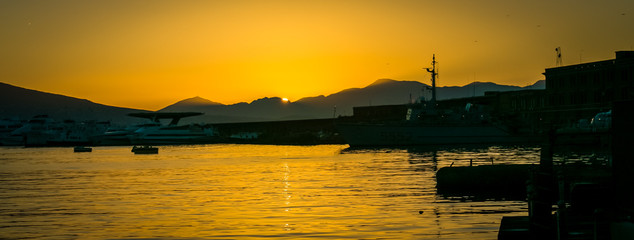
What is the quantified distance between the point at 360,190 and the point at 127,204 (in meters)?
11.3

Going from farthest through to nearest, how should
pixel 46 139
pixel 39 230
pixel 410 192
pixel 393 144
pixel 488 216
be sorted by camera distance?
pixel 46 139
pixel 393 144
pixel 410 192
pixel 488 216
pixel 39 230

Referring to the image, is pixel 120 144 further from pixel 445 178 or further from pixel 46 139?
pixel 445 178

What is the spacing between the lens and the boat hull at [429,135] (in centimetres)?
11062

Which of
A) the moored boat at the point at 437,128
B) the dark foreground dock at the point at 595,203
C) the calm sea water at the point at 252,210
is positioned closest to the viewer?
the dark foreground dock at the point at 595,203

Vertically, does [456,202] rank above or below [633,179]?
below

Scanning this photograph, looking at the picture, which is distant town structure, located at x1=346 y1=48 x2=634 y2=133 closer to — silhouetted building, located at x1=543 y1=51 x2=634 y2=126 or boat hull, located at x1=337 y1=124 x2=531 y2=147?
silhouetted building, located at x1=543 y1=51 x2=634 y2=126

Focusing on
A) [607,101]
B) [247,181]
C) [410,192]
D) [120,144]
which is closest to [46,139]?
[120,144]

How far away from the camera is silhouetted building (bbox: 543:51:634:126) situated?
94312mm

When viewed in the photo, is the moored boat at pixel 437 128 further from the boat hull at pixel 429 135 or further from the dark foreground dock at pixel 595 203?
the dark foreground dock at pixel 595 203

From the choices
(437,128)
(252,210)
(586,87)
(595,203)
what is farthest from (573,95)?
(595,203)

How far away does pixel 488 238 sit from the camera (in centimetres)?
1916

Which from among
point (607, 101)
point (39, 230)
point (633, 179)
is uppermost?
point (607, 101)

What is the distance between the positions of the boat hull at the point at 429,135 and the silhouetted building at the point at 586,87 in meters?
8.57

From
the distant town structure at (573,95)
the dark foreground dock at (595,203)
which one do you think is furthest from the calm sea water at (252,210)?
the distant town structure at (573,95)
